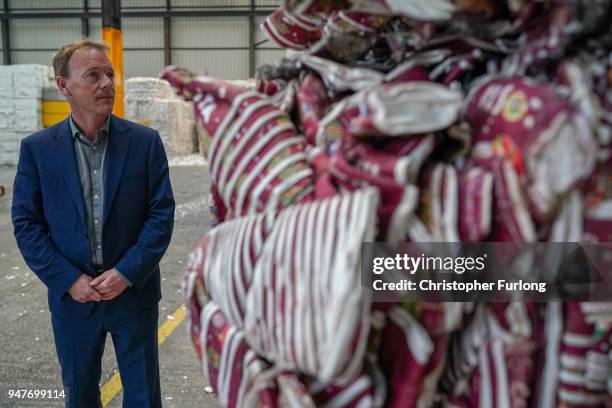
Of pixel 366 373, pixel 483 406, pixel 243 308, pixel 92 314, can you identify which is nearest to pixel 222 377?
pixel 243 308

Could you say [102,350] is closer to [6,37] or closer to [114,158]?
[114,158]

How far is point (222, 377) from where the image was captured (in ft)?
2.73

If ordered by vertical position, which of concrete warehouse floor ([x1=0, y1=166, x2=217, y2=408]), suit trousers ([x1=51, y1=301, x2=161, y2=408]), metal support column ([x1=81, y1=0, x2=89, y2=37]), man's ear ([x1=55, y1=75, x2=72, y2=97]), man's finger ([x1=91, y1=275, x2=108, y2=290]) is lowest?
concrete warehouse floor ([x1=0, y1=166, x2=217, y2=408])

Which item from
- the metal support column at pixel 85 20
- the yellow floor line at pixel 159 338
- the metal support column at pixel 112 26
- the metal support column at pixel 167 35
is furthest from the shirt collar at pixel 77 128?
the metal support column at pixel 85 20

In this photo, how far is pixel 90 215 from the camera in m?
1.60

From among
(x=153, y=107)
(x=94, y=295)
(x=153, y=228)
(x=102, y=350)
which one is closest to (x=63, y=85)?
(x=153, y=228)

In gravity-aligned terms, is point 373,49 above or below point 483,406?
above

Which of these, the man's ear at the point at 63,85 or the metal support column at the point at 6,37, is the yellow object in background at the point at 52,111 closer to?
the metal support column at the point at 6,37

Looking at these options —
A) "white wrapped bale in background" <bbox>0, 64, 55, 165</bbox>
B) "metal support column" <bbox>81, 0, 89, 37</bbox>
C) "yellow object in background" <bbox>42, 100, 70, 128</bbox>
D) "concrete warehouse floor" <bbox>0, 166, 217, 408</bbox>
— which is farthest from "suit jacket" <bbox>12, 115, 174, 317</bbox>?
"metal support column" <bbox>81, 0, 89, 37</bbox>

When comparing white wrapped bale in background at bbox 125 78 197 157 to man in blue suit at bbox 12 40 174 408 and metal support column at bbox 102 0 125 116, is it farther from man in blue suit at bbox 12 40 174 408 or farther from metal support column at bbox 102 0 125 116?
man in blue suit at bbox 12 40 174 408

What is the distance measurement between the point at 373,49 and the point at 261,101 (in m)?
0.19

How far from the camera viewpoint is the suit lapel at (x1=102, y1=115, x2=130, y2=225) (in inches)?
62.6

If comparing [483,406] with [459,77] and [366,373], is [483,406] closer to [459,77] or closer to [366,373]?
[366,373]

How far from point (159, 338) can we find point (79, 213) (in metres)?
1.47
